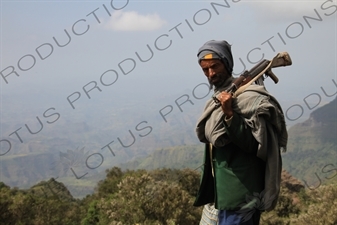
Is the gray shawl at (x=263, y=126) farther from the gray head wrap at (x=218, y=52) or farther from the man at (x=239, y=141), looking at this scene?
the gray head wrap at (x=218, y=52)

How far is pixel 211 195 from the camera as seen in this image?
2686 millimetres

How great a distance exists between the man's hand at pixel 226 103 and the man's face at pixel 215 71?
0.28 m

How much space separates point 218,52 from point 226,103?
393 mm

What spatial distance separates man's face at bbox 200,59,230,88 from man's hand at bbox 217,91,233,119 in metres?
0.28

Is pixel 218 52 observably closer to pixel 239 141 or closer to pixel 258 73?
pixel 258 73

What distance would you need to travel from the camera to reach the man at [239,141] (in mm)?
2201

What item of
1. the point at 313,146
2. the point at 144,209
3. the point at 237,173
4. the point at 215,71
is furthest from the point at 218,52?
the point at 313,146

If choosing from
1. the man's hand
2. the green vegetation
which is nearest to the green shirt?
the man's hand

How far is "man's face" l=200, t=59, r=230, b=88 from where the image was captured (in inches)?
94.1

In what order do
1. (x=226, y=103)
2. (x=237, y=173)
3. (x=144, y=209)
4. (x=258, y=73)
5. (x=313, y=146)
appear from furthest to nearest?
(x=313, y=146), (x=144, y=209), (x=258, y=73), (x=237, y=173), (x=226, y=103)

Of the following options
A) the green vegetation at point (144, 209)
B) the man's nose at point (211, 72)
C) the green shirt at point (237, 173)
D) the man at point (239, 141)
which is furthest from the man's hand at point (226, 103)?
the green vegetation at point (144, 209)

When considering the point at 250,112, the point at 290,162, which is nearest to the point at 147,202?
the point at 250,112

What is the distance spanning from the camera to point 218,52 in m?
2.37

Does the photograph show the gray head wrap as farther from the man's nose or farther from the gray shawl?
the gray shawl
